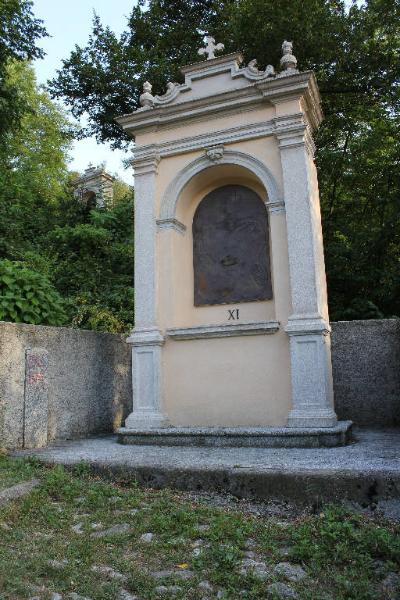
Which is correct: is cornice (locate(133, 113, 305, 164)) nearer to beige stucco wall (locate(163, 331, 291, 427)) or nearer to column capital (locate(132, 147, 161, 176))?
column capital (locate(132, 147, 161, 176))

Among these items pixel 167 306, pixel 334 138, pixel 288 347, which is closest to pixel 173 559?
pixel 288 347

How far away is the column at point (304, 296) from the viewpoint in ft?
19.3

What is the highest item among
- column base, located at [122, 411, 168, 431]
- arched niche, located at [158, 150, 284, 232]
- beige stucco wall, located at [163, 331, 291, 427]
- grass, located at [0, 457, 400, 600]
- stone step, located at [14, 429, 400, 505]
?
arched niche, located at [158, 150, 284, 232]

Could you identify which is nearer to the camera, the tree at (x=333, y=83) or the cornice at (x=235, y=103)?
the cornice at (x=235, y=103)

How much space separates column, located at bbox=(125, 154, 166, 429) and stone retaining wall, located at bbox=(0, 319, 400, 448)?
3.32ft

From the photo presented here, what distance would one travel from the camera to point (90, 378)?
7496 mm

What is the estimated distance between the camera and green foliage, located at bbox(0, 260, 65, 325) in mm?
6613

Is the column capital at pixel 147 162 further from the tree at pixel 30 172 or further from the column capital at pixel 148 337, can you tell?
the tree at pixel 30 172

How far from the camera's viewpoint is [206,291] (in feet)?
23.6

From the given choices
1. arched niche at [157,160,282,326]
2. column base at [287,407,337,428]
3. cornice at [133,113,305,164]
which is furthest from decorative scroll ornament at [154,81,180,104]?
column base at [287,407,337,428]

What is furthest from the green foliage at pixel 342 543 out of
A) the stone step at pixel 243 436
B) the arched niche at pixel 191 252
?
the arched niche at pixel 191 252

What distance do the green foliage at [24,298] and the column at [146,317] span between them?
4.28 feet

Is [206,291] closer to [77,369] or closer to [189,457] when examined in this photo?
[77,369]

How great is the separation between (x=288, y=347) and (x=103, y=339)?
3098 mm
